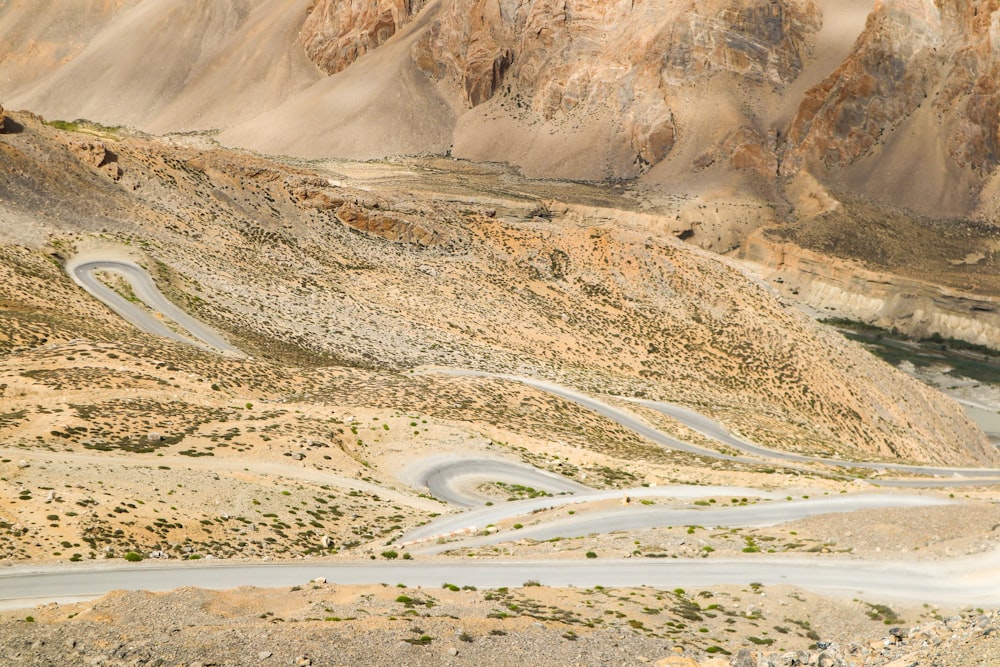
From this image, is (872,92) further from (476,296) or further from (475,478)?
(475,478)

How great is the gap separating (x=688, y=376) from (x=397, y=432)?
32.0 meters

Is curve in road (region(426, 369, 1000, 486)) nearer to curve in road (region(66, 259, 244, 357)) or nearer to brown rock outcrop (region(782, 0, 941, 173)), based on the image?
curve in road (region(66, 259, 244, 357))

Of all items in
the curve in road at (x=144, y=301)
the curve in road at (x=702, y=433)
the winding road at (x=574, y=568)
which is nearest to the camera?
the winding road at (x=574, y=568)

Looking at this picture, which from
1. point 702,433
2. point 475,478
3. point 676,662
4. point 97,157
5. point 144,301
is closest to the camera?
point 676,662

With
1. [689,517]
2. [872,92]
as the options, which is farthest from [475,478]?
[872,92]

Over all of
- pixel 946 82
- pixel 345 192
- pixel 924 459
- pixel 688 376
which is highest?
pixel 946 82

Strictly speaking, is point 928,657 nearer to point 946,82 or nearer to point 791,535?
point 791,535

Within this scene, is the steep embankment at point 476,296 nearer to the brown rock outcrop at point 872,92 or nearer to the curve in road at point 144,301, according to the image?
the curve in road at point 144,301

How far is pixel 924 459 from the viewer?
70375 millimetres

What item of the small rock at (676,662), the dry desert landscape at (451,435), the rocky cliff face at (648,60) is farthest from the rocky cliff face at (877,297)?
the small rock at (676,662)

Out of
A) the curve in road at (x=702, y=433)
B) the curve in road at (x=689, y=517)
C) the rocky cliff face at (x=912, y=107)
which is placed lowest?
the curve in road at (x=702, y=433)

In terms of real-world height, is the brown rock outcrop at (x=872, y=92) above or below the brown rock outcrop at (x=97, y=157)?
above

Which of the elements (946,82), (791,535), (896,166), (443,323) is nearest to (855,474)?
(791,535)

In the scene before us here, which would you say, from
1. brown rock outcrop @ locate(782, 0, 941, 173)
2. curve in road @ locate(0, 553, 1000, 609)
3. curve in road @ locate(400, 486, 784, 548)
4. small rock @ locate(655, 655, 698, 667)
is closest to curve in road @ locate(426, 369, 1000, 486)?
curve in road @ locate(400, 486, 784, 548)
